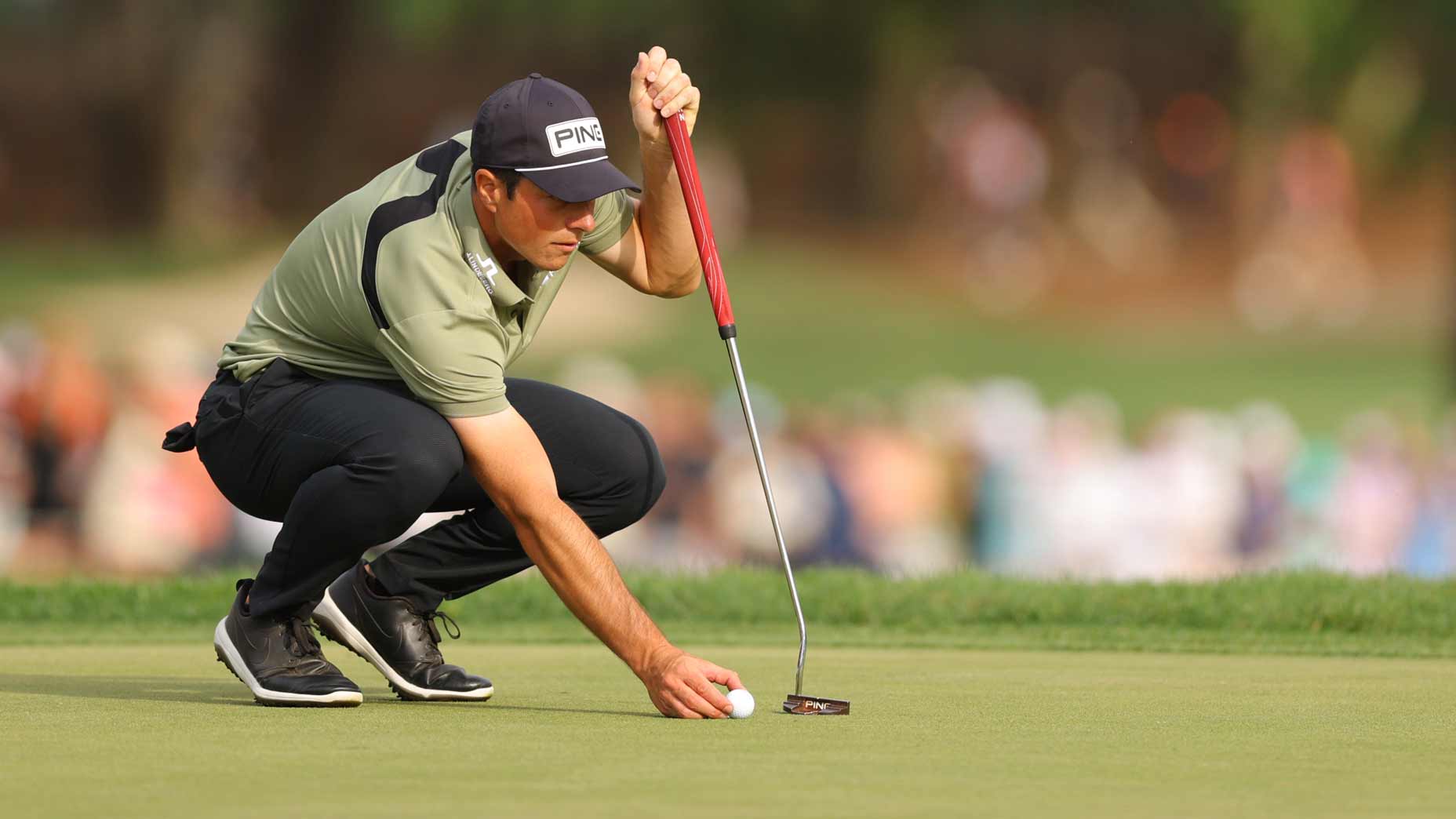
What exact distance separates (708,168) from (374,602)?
2359 cm

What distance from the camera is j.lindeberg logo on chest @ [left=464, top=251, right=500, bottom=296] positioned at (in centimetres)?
428

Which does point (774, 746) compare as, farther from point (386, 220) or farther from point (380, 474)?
point (386, 220)

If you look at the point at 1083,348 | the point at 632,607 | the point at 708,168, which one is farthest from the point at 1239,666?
the point at 708,168

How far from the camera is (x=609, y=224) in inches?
191

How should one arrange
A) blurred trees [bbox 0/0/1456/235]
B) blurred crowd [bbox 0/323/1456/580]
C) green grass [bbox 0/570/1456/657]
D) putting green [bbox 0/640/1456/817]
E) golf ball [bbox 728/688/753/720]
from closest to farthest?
1. putting green [bbox 0/640/1456/817]
2. golf ball [bbox 728/688/753/720]
3. green grass [bbox 0/570/1456/657]
4. blurred crowd [bbox 0/323/1456/580]
5. blurred trees [bbox 0/0/1456/235]

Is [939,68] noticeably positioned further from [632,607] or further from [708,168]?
[632,607]

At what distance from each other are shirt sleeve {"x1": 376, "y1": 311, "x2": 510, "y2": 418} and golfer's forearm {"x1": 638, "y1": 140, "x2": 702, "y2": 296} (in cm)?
73

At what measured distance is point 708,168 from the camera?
1109 inches

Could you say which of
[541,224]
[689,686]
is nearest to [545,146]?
[541,224]

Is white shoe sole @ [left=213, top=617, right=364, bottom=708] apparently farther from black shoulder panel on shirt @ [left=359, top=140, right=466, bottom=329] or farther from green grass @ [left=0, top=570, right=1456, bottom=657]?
green grass @ [left=0, top=570, right=1456, bottom=657]

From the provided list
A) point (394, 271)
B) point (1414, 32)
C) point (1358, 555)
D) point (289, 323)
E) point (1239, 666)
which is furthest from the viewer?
point (1414, 32)

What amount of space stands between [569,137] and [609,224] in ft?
2.06

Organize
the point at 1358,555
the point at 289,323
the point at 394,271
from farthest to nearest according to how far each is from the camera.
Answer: the point at 1358,555, the point at 289,323, the point at 394,271

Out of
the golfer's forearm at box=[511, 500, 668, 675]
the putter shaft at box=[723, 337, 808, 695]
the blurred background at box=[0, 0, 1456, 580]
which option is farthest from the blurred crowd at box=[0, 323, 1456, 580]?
the blurred background at box=[0, 0, 1456, 580]
